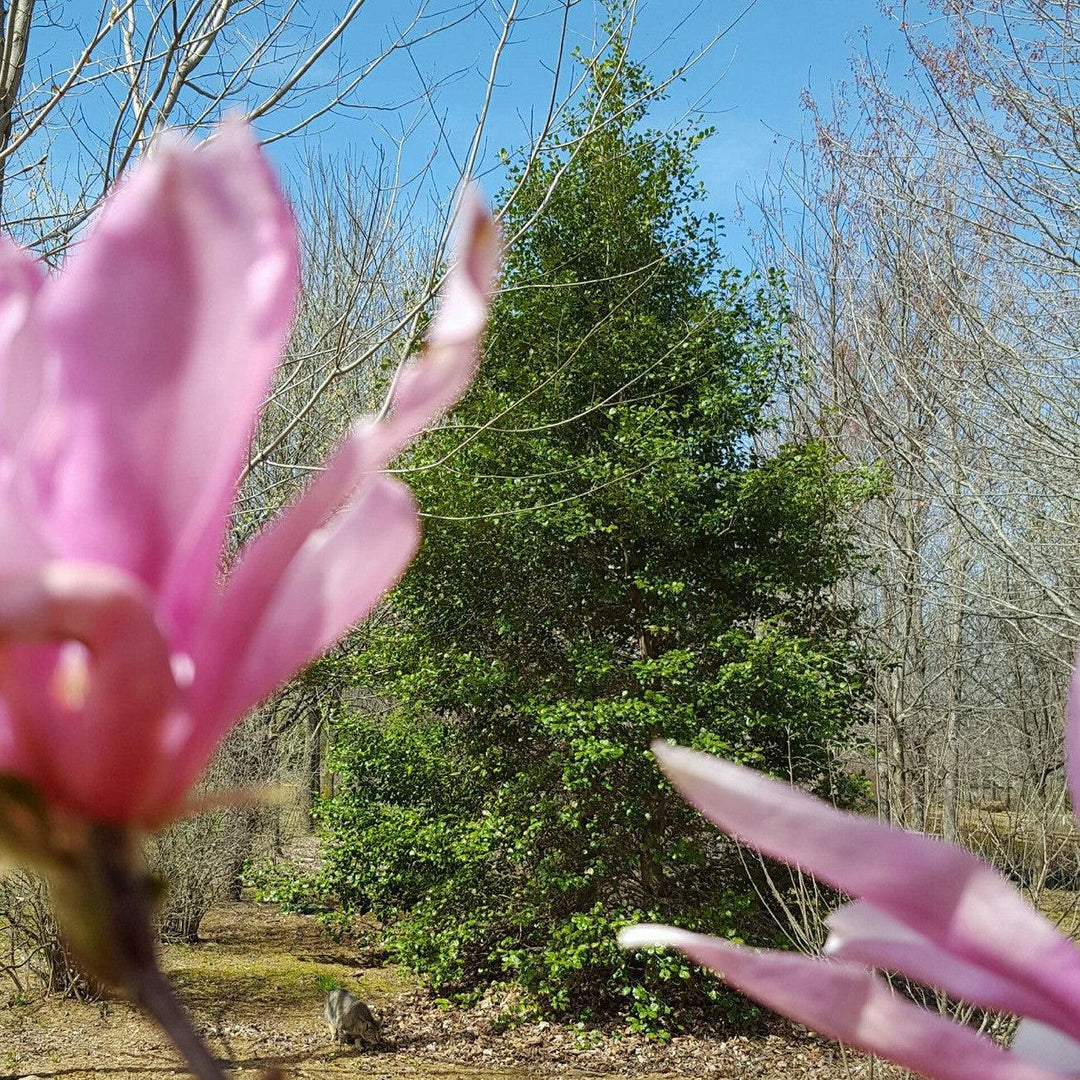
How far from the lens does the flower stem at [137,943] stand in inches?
6.4

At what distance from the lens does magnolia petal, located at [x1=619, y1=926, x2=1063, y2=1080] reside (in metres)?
0.18

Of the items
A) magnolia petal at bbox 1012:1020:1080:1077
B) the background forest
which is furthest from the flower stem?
the background forest

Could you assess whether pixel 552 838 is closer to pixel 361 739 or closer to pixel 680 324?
pixel 361 739

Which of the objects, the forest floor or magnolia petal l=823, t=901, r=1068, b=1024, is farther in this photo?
the forest floor

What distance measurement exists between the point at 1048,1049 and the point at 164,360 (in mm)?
204

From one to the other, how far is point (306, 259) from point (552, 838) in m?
8.79

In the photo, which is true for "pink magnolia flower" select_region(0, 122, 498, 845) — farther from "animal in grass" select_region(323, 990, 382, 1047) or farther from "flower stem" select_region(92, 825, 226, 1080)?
"animal in grass" select_region(323, 990, 382, 1047)

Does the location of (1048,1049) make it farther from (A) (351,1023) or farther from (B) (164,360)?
(A) (351,1023)

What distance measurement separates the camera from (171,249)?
178 millimetres

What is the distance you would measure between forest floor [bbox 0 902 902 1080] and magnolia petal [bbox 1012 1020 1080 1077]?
19.4ft

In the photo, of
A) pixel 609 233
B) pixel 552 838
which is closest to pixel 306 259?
pixel 609 233

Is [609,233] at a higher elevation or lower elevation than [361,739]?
higher

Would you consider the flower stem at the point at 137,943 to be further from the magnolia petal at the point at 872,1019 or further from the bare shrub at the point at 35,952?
the bare shrub at the point at 35,952

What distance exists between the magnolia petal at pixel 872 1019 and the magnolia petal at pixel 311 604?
0.07 metres
